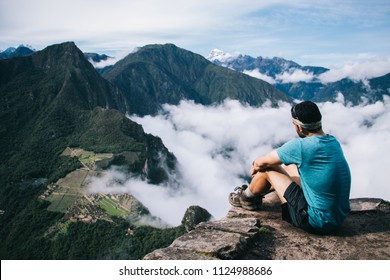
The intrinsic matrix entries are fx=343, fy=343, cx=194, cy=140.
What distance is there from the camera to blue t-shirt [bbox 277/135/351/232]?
19.1 feet

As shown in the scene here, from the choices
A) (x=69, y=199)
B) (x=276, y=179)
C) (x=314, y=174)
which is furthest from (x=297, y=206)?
(x=69, y=199)

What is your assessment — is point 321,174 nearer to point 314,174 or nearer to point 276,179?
point 314,174

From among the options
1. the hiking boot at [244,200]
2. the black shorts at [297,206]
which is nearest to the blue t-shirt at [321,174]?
the black shorts at [297,206]

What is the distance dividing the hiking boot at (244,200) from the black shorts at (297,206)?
1.22 m

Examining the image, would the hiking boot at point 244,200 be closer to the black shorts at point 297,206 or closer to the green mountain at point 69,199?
the black shorts at point 297,206

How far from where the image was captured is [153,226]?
11762cm

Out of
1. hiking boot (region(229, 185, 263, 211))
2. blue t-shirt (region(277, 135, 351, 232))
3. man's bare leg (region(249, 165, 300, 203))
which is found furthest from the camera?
hiking boot (region(229, 185, 263, 211))

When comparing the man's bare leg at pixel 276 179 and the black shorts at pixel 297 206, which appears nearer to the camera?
the black shorts at pixel 297 206

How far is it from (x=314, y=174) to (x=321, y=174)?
114 millimetres

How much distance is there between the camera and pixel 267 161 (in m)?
6.50

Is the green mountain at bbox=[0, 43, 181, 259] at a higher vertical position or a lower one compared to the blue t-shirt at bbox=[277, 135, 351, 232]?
lower

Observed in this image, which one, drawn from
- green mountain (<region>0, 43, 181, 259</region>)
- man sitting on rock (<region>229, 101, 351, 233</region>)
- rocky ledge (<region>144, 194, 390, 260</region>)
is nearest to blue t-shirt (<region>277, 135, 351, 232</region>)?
man sitting on rock (<region>229, 101, 351, 233</region>)

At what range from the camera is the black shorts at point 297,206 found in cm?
625

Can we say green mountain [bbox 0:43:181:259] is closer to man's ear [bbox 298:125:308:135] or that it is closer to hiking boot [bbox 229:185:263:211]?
hiking boot [bbox 229:185:263:211]
